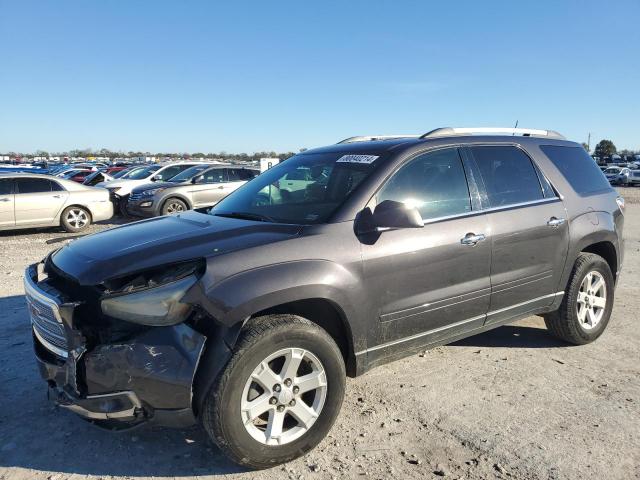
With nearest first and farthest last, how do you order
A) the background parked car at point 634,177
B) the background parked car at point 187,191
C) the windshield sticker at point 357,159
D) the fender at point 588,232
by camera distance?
the windshield sticker at point 357,159 < the fender at point 588,232 < the background parked car at point 187,191 < the background parked car at point 634,177

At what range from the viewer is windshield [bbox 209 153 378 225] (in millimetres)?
3438

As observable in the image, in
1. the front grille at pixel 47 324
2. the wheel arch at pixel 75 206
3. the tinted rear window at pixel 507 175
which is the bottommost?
the wheel arch at pixel 75 206

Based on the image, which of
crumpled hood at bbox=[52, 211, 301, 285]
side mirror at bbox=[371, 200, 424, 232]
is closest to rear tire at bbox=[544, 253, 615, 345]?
side mirror at bbox=[371, 200, 424, 232]

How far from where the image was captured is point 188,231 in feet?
10.6

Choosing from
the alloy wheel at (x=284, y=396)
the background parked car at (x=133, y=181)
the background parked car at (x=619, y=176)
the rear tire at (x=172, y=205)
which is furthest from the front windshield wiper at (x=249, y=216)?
the background parked car at (x=619, y=176)

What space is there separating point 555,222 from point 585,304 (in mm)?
973

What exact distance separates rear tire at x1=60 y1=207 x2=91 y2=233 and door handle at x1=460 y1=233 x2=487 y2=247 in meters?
11.2

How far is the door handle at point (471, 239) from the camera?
353cm

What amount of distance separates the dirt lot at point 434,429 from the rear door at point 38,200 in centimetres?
816

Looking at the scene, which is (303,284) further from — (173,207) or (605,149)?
(605,149)

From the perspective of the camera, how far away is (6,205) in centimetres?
1132

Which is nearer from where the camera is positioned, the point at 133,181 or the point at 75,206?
the point at 75,206

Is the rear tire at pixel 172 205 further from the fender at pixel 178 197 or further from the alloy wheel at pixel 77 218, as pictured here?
the alloy wheel at pixel 77 218

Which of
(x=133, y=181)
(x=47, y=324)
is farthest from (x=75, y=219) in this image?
(x=47, y=324)
